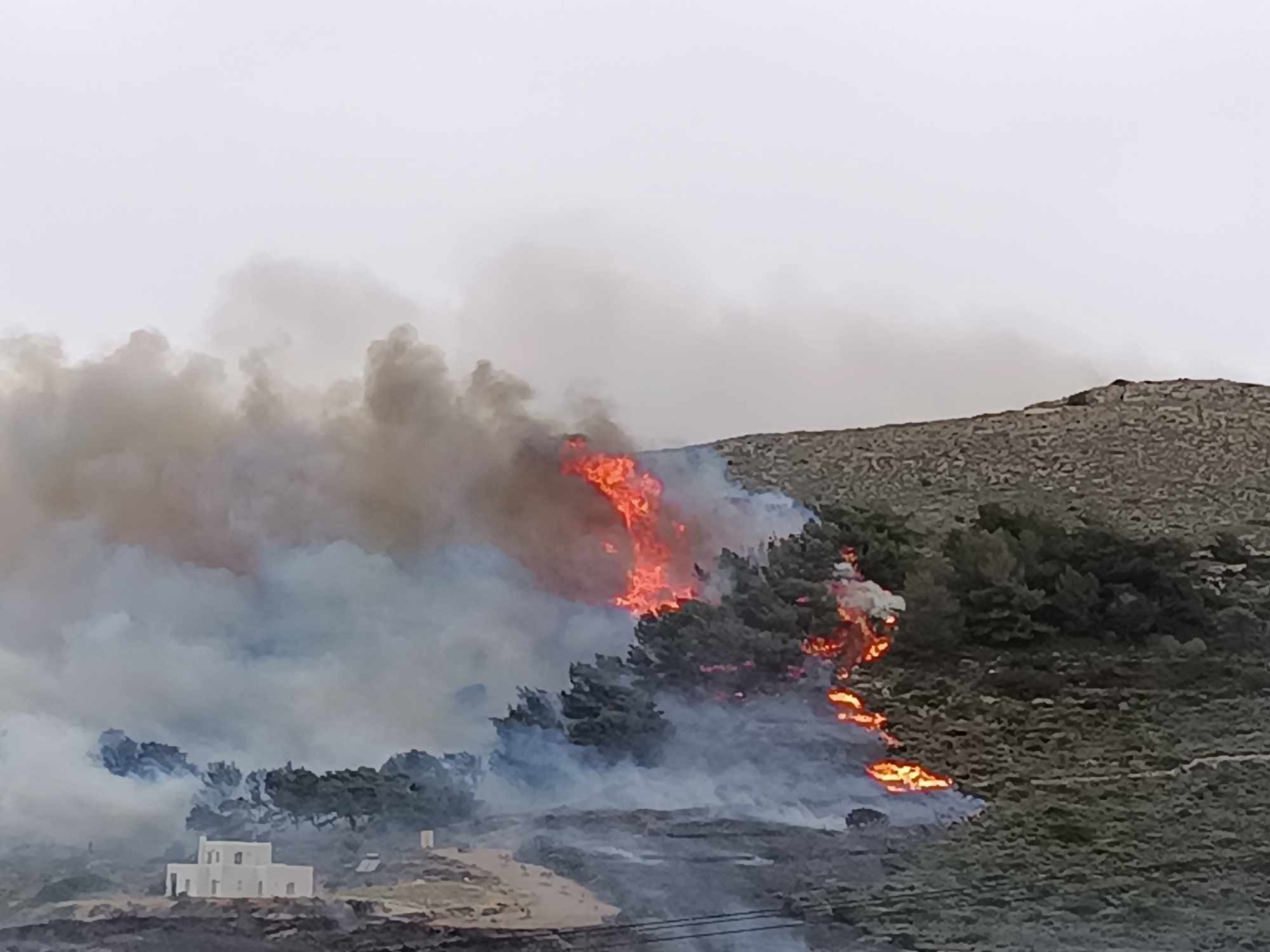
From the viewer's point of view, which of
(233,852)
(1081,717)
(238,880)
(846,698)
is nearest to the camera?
(238,880)

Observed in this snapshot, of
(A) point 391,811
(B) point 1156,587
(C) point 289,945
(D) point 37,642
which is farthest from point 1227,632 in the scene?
(D) point 37,642

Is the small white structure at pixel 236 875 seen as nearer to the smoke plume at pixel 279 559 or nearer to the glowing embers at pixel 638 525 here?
the smoke plume at pixel 279 559

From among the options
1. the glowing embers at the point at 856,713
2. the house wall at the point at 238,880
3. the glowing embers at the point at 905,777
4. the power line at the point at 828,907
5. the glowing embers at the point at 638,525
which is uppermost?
the glowing embers at the point at 638,525

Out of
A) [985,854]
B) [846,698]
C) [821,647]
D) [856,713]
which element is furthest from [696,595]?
[985,854]

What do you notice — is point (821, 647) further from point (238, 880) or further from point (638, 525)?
point (238, 880)

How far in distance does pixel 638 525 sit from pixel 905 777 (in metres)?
3.71

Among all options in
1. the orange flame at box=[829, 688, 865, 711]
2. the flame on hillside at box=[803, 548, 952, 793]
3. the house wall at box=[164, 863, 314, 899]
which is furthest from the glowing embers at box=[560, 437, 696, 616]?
the house wall at box=[164, 863, 314, 899]

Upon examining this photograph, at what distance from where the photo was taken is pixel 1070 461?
1562 cm

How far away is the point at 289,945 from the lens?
487 inches

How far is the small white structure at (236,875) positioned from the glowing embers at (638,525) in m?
4.00

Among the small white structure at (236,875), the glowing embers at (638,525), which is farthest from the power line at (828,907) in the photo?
the glowing embers at (638,525)

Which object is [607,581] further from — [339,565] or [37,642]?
[37,642]

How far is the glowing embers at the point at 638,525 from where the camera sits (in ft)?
47.1

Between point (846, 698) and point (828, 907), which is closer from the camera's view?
point (828, 907)
